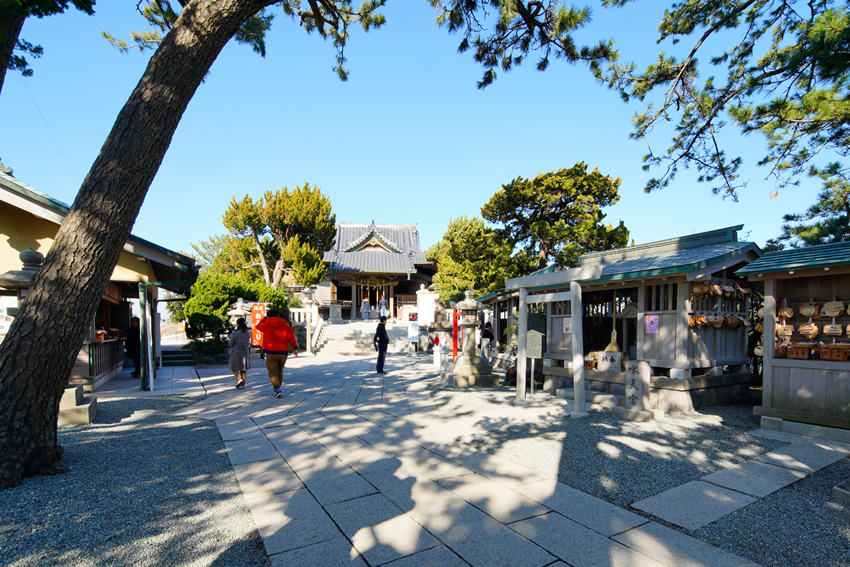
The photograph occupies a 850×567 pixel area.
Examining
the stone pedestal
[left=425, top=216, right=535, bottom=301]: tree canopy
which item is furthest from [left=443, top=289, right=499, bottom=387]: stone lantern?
[left=425, top=216, right=535, bottom=301]: tree canopy

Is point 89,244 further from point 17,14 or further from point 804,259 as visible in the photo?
point 804,259

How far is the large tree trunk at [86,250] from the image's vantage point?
3.68 metres

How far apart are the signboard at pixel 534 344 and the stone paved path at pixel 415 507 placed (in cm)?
222

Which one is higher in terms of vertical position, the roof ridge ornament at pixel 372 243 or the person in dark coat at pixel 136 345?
the roof ridge ornament at pixel 372 243

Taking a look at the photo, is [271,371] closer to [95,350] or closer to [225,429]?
[225,429]

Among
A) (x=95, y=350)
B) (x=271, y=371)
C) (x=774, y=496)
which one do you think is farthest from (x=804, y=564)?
(x=95, y=350)

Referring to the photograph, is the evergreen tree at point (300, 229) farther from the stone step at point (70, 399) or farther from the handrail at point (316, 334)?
the stone step at point (70, 399)

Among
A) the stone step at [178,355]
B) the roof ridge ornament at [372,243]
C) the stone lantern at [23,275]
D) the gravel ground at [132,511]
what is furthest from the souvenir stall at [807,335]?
the roof ridge ornament at [372,243]

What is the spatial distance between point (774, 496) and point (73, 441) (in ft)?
22.9

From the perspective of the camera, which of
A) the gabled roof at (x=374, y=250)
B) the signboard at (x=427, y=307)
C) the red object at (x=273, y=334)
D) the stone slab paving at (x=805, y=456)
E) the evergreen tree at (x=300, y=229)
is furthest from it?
the gabled roof at (x=374, y=250)

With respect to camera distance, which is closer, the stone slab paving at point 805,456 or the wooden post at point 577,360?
the stone slab paving at point 805,456

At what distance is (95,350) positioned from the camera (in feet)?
30.1

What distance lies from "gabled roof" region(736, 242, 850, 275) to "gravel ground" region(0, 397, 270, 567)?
6.62 meters

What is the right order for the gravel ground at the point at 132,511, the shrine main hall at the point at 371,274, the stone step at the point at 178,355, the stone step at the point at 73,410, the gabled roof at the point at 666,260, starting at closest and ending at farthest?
the gravel ground at the point at 132,511 < the stone step at the point at 73,410 < the gabled roof at the point at 666,260 < the stone step at the point at 178,355 < the shrine main hall at the point at 371,274
